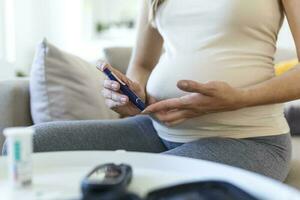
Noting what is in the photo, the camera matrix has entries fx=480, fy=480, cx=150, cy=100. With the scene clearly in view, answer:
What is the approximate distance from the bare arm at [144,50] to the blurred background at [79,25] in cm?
171

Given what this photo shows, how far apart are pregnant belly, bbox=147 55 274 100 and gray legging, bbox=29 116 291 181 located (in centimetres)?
12

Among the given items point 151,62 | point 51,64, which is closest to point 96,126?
point 151,62

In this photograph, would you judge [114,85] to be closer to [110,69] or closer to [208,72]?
[110,69]

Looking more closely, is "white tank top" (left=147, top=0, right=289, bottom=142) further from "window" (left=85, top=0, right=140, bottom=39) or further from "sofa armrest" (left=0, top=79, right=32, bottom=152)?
"window" (left=85, top=0, right=140, bottom=39)

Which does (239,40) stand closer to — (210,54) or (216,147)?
(210,54)

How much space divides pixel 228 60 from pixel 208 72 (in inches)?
2.0

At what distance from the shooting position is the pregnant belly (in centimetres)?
103

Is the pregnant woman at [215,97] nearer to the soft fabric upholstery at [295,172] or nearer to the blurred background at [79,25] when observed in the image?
the soft fabric upholstery at [295,172]

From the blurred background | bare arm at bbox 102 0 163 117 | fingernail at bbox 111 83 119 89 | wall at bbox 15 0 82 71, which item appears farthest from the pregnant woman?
wall at bbox 15 0 82 71

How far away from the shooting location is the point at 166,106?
0.97m

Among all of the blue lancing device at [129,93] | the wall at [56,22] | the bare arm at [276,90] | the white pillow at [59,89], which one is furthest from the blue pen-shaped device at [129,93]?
the wall at [56,22]

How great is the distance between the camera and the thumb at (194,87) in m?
0.88

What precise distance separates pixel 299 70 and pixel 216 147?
242 mm

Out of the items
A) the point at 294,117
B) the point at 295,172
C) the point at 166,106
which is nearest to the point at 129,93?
the point at 166,106
